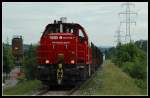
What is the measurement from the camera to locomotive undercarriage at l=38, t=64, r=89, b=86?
2038 centimetres

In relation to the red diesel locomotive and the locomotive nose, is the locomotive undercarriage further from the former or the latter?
the locomotive nose

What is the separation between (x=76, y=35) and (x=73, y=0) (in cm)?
524

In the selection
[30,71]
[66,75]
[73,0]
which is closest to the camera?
[73,0]

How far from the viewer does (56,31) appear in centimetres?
2173

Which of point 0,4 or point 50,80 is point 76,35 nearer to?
point 50,80

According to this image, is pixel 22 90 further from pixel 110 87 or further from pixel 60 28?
pixel 110 87

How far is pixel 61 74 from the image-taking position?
2036cm

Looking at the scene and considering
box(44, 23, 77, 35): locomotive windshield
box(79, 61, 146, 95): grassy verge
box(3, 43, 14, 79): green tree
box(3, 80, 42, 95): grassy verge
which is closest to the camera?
box(79, 61, 146, 95): grassy verge

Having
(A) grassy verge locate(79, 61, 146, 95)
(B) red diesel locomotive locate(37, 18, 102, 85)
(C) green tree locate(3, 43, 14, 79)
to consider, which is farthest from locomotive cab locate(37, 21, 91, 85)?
(C) green tree locate(3, 43, 14, 79)

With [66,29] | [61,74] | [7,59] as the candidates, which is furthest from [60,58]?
[7,59]

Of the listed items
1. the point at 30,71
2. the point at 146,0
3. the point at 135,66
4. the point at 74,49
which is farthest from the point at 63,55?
the point at 30,71

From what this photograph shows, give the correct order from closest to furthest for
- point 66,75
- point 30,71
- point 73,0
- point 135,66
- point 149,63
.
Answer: point 73,0
point 149,63
point 66,75
point 135,66
point 30,71

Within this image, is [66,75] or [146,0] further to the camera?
[66,75]

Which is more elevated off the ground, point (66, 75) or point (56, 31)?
point (56, 31)
